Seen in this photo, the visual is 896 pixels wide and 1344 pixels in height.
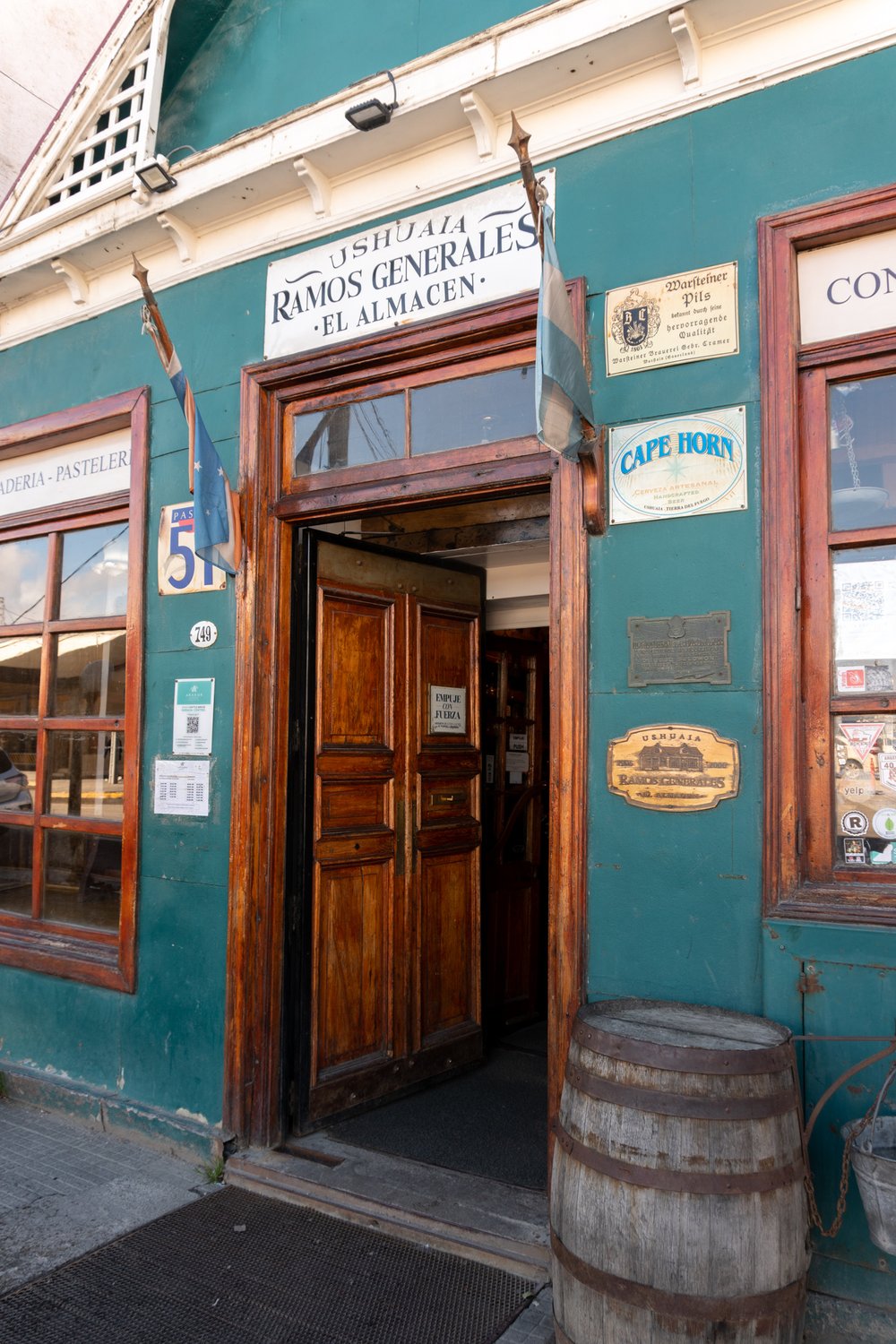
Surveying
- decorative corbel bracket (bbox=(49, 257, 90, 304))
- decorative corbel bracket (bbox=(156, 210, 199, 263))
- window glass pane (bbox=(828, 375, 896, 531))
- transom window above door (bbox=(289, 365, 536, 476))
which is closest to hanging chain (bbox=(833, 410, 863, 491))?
window glass pane (bbox=(828, 375, 896, 531))

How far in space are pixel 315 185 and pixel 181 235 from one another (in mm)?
783

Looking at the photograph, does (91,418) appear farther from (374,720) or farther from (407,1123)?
(407,1123)

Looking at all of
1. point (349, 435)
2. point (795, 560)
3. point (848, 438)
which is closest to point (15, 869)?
point (349, 435)

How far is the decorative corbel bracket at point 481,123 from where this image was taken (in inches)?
140

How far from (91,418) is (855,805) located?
3.90 metres

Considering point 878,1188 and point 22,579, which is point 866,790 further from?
point 22,579

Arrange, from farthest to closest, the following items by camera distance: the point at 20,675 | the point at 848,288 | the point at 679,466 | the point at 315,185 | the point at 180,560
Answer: the point at 20,675, the point at 180,560, the point at 315,185, the point at 679,466, the point at 848,288

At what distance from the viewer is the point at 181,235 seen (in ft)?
14.6

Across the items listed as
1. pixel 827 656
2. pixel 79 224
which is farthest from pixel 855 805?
pixel 79 224

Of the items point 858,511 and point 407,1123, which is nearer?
point 858,511

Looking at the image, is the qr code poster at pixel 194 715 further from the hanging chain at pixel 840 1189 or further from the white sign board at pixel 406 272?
the hanging chain at pixel 840 1189

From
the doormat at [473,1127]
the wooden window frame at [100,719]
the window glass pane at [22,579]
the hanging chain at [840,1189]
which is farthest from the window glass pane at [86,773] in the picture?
the hanging chain at [840,1189]

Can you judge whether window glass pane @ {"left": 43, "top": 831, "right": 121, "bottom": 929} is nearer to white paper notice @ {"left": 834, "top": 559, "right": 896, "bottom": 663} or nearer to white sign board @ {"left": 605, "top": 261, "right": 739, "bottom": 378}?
white sign board @ {"left": 605, "top": 261, "right": 739, "bottom": 378}

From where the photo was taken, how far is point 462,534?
544 cm
